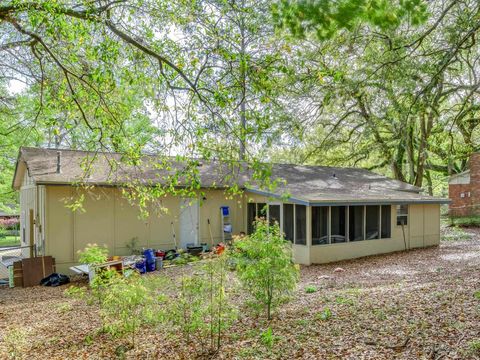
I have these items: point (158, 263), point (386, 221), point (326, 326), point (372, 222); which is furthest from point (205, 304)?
point (386, 221)

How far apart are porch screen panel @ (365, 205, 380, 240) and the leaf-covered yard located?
4.25 meters

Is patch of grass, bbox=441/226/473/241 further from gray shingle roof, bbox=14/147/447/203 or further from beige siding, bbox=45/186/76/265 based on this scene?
beige siding, bbox=45/186/76/265

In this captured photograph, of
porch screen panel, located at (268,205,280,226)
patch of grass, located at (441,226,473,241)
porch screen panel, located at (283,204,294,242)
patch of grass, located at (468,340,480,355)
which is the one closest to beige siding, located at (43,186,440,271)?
porch screen panel, located at (283,204,294,242)

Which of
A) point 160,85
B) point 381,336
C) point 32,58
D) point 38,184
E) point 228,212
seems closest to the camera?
point 381,336

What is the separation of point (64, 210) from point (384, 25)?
1013cm

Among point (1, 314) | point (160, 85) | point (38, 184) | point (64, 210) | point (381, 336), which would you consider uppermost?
point (160, 85)

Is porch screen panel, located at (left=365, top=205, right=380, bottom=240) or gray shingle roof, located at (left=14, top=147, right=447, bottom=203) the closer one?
gray shingle roof, located at (left=14, top=147, right=447, bottom=203)

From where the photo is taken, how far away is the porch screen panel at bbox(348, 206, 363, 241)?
13.6 metres

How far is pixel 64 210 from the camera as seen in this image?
11766 millimetres

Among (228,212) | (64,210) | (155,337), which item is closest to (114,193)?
(64,210)

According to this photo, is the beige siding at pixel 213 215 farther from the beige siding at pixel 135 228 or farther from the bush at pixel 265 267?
the bush at pixel 265 267

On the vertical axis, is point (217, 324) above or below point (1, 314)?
above

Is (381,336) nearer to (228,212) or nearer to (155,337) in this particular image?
(155,337)

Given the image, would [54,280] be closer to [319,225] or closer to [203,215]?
[203,215]
